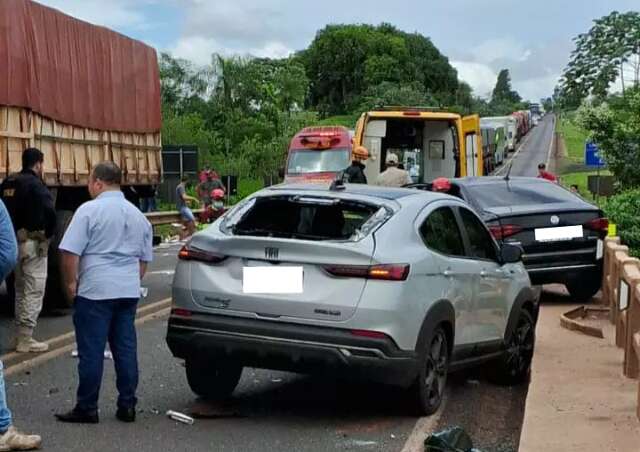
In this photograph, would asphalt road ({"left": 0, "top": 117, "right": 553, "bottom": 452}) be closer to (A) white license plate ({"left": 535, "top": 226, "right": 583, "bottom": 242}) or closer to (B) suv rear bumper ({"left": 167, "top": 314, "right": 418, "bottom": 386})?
(B) suv rear bumper ({"left": 167, "top": 314, "right": 418, "bottom": 386})

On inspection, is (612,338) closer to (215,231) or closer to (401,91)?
(215,231)

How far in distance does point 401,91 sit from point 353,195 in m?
78.4

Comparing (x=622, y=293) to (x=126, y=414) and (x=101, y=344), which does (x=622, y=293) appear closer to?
(x=126, y=414)

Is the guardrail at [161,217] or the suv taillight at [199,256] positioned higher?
the suv taillight at [199,256]

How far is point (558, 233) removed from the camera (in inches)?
484

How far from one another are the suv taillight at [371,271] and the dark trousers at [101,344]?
1.35 metres

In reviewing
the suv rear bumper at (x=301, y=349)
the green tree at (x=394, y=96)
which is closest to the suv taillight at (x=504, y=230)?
the suv rear bumper at (x=301, y=349)

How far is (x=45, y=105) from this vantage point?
11.2 m

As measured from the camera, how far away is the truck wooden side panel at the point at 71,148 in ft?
33.7

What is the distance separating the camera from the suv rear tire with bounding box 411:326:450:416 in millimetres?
6707

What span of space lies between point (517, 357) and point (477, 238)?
1203mm

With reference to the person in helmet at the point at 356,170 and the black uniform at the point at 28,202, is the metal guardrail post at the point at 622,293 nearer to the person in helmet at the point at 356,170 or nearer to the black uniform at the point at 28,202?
the person in helmet at the point at 356,170

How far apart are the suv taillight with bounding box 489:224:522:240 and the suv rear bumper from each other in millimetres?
5650

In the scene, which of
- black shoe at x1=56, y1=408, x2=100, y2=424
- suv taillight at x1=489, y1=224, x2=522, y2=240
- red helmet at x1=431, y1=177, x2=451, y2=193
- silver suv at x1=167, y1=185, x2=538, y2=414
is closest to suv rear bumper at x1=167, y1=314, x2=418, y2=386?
silver suv at x1=167, y1=185, x2=538, y2=414
